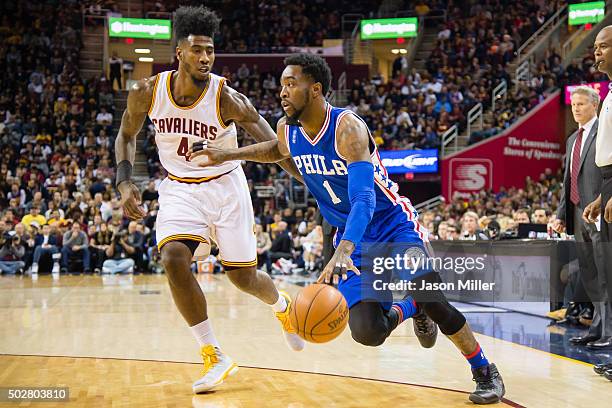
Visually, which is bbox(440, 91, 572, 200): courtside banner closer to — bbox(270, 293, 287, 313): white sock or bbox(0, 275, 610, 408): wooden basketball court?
bbox(0, 275, 610, 408): wooden basketball court

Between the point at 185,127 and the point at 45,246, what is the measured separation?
11.9m

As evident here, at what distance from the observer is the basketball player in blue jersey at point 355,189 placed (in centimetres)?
397

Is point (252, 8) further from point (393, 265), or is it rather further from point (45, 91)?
point (393, 265)

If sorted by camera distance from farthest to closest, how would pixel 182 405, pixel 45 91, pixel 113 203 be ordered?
pixel 45 91, pixel 113 203, pixel 182 405

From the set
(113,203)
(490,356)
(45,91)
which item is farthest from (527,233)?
(45,91)

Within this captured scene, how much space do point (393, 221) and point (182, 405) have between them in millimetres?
1522

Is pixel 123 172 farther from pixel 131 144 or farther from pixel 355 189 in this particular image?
pixel 355 189

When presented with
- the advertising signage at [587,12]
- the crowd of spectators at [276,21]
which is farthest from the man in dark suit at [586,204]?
the crowd of spectators at [276,21]

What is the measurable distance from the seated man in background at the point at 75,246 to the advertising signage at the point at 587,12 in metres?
16.8

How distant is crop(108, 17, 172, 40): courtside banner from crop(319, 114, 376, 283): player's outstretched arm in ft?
80.4

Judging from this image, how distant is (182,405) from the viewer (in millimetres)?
4043

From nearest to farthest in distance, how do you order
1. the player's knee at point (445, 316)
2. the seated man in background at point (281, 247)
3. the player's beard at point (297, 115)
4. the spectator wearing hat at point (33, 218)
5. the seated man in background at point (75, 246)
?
the player's knee at point (445, 316) < the player's beard at point (297, 115) < the seated man in background at point (75, 246) < the seated man in background at point (281, 247) < the spectator wearing hat at point (33, 218)

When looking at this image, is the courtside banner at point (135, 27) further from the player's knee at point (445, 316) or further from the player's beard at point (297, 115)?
the player's knee at point (445, 316)

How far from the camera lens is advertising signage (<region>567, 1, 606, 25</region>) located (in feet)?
77.3
